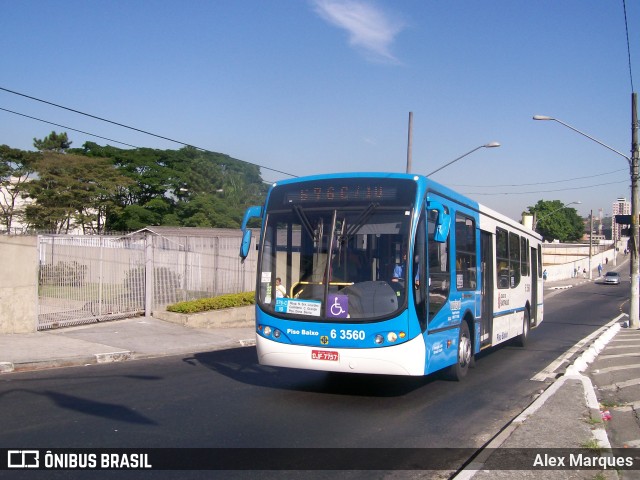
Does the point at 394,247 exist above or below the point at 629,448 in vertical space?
above

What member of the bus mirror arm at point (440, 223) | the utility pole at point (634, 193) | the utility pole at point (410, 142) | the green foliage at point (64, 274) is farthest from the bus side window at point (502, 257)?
the green foliage at point (64, 274)

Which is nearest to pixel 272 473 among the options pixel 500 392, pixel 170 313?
pixel 500 392

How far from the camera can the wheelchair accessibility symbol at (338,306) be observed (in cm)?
825

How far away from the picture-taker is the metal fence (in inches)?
595

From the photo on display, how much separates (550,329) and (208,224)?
33348 millimetres

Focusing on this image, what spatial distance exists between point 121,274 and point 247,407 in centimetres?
997

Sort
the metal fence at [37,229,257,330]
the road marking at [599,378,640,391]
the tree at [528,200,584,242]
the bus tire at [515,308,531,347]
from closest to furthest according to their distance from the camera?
the road marking at [599,378,640,391]
the metal fence at [37,229,257,330]
the bus tire at [515,308,531,347]
the tree at [528,200,584,242]

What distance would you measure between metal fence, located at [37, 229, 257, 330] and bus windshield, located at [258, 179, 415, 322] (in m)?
8.04

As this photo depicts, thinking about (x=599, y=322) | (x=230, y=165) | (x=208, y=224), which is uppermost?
(x=230, y=165)

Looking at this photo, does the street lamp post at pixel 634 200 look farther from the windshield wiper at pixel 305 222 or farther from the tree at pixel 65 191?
the tree at pixel 65 191

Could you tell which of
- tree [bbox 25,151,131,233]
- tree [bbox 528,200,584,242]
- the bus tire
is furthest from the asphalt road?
tree [bbox 528,200,584,242]

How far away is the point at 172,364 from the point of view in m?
12.2

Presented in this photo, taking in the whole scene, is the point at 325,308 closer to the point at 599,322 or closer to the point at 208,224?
the point at 599,322

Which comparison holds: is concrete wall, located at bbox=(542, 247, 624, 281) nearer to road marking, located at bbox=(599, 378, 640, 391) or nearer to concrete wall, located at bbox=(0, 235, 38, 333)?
road marking, located at bbox=(599, 378, 640, 391)
